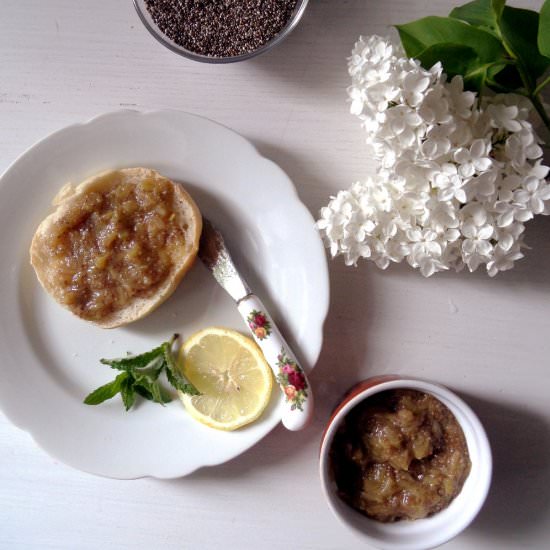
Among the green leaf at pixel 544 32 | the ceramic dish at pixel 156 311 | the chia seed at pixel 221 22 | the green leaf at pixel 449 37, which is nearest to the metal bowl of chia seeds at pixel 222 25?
the chia seed at pixel 221 22

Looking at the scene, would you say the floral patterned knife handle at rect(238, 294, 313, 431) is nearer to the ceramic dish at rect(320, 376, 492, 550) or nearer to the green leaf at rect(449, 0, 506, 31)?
the ceramic dish at rect(320, 376, 492, 550)

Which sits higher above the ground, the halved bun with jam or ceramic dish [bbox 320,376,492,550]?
the halved bun with jam

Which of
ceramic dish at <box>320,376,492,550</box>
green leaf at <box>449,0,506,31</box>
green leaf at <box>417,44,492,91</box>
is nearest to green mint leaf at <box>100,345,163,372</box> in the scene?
ceramic dish at <box>320,376,492,550</box>

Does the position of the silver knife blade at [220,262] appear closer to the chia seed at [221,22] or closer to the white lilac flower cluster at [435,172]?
the white lilac flower cluster at [435,172]

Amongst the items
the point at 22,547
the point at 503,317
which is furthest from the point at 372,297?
the point at 22,547

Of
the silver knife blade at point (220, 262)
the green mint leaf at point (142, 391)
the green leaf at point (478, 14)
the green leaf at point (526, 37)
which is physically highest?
the green leaf at point (478, 14)

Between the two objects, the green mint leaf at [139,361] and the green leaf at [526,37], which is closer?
the green leaf at [526,37]

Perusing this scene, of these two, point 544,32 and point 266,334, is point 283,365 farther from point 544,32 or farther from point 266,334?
point 544,32

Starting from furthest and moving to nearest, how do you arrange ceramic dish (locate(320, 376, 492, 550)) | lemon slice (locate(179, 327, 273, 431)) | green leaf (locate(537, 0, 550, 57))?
lemon slice (locate(179, 327, 273, 431)) < ceramic dish (locate(320, 376, 492, 550)) < green leaf (locate(537, 0, 550, 57))
